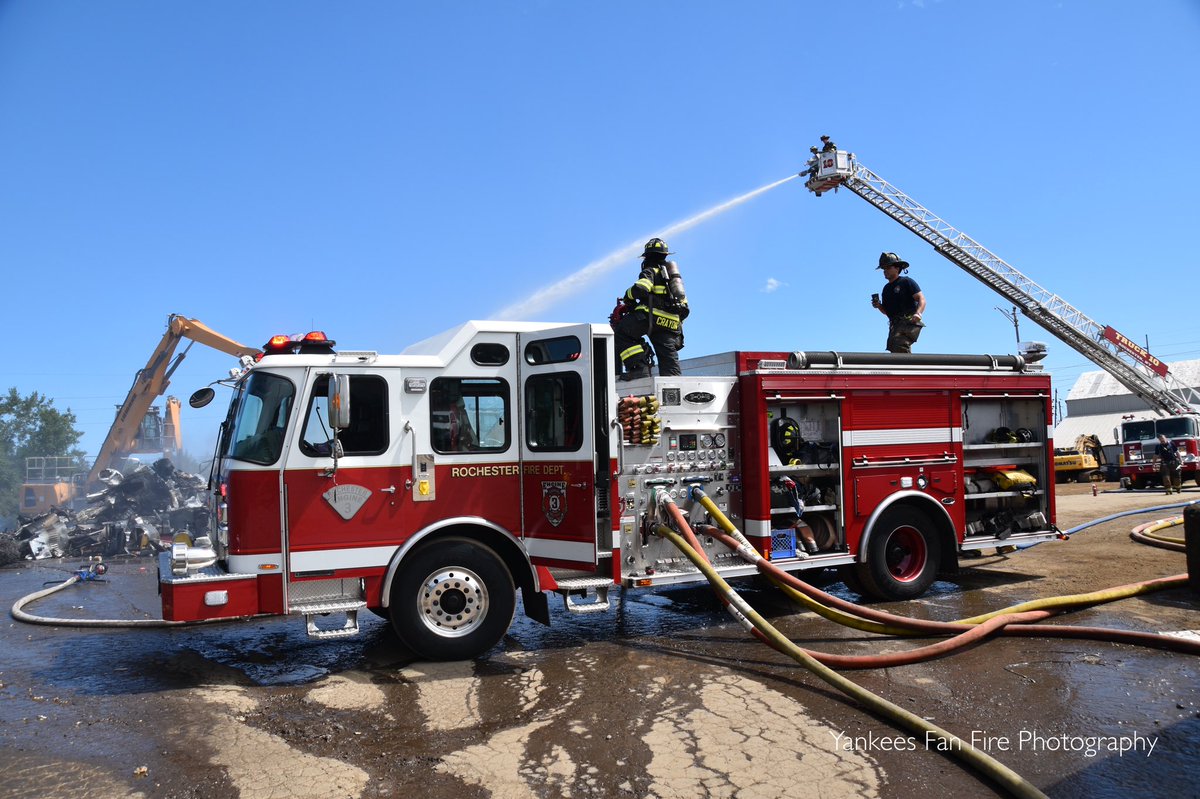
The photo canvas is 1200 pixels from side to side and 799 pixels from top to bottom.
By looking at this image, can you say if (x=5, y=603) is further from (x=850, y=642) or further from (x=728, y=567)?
(x=850, y=642)

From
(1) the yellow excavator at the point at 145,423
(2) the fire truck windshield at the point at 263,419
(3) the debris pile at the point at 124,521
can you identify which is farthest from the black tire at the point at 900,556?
(1) the yellow excavator at the point at 145,423

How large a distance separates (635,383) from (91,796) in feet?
17.0

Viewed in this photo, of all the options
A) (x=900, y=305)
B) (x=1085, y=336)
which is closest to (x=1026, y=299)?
(x=1085, y=336)

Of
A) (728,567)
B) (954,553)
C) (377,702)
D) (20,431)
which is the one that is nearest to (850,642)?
(728,567)

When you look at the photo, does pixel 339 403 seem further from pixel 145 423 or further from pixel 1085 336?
pixel 1085 336

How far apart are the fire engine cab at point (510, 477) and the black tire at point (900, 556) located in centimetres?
3

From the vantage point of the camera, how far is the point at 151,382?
22469 mm

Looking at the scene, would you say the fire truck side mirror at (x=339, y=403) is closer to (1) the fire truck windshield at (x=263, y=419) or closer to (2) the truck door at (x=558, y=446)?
(1) the fire truck windshield at (x=263, y=419)

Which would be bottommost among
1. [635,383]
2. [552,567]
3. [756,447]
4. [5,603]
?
[5,603]

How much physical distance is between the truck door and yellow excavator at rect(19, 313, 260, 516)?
14.8 m

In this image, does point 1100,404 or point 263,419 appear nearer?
point 263,419

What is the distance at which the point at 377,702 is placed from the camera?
18.6ft

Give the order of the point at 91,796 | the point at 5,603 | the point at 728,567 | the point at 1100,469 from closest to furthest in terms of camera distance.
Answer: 1. the point at 91,796
2. the point at 728,567
3. the point at 5,603
4. the point at 1100,469

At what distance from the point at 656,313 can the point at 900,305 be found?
370 centimetres
